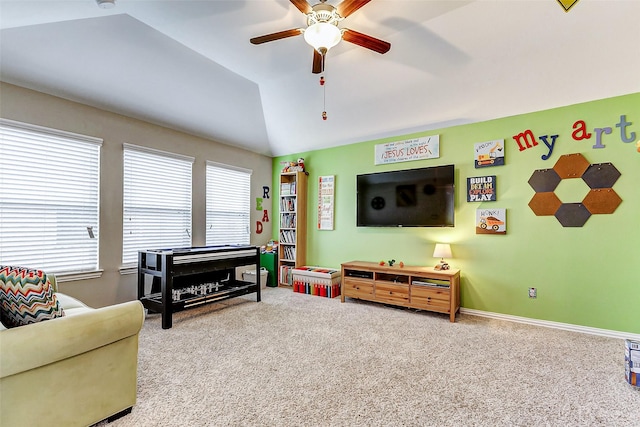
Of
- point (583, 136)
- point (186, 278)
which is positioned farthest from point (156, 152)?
point (583, 136)

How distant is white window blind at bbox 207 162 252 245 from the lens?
4.88m

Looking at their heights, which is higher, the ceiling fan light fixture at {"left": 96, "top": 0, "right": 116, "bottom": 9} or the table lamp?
the ceiling fan light fixture at {"left": 96, "top": 0, "right": 116, "bottom": 9}

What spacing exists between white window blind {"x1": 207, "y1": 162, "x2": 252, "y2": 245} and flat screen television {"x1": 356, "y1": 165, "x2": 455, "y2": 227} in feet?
6.77

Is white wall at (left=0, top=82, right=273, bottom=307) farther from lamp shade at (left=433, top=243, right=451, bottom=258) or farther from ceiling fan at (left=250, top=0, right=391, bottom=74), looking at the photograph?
lamp shade at (left=433, top=243, right=451, bottom=258)

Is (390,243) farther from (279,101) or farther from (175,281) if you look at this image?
(175,281)

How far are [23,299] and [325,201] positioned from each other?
4.02m

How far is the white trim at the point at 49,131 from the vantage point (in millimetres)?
2915

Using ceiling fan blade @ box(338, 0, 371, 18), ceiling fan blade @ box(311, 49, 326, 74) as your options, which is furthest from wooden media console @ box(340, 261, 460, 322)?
ceiling fan blade @ box(338, 0, 371, 18)

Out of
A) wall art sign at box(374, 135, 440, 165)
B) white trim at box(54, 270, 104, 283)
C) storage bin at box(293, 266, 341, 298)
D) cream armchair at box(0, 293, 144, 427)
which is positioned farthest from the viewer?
storage bin at box(293, 266, 341, 298)

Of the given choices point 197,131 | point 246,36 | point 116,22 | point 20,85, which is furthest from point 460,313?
point 20,85

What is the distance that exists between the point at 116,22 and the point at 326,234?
3.76 metres

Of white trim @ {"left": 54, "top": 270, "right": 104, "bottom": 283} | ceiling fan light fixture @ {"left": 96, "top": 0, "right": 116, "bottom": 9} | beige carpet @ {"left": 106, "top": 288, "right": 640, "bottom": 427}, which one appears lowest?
beige carpet @ {"left": 106, "top": 288, "right": 640, "bottom": 427}

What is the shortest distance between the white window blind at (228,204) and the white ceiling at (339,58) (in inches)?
37.8

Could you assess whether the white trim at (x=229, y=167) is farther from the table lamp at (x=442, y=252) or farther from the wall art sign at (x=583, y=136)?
the wall art sign at (x=583, y=136)
